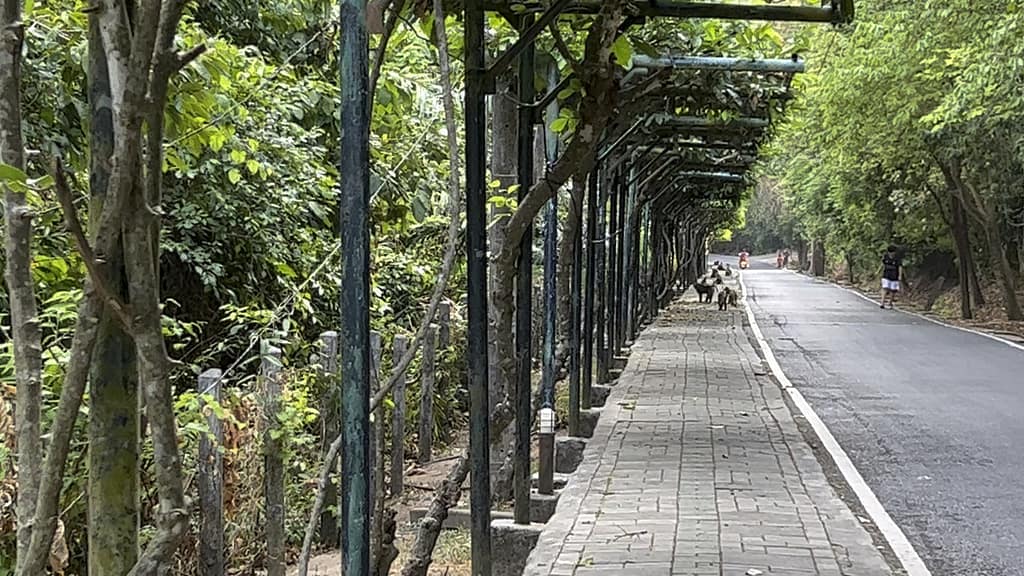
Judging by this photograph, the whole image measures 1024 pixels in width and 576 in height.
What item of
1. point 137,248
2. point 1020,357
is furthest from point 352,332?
point 1020,357

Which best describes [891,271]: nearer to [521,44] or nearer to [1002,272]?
[1002,272]

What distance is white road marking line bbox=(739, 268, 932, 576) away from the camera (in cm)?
627

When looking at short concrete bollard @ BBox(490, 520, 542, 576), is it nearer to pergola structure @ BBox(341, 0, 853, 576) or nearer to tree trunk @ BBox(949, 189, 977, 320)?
pergola structure @ BBox(341, 0, 853, 576)

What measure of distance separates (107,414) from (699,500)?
5125 millimetres

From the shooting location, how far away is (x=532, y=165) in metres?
6.54

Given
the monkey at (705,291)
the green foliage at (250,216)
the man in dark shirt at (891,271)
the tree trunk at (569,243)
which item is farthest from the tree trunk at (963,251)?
the green foliage at (250,216)

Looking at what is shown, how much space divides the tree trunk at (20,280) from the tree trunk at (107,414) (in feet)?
0.52

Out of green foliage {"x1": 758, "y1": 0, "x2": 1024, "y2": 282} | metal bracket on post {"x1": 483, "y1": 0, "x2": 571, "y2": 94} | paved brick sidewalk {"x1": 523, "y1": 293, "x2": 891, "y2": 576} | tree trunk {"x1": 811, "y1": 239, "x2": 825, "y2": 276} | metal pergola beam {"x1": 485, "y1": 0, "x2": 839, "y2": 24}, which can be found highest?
green foliage {"x1": 758, "y1": 0, "x2": 1024, "y2": 282}

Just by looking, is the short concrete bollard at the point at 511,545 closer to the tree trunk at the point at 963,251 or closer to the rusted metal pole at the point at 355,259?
the rusted metal pole at the point at 355,259

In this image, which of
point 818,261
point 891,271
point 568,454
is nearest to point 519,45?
point 568,454

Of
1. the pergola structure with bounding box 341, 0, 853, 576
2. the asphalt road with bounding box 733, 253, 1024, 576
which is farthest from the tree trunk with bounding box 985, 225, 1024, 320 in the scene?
the pergola structure with bounding box 341, 0, 853, 576

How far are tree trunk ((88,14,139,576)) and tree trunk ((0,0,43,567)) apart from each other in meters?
0.16

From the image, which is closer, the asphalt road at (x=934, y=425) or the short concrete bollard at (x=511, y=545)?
the short concrete bollard at (x=511, y=545)

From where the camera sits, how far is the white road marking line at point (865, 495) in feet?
20.6
